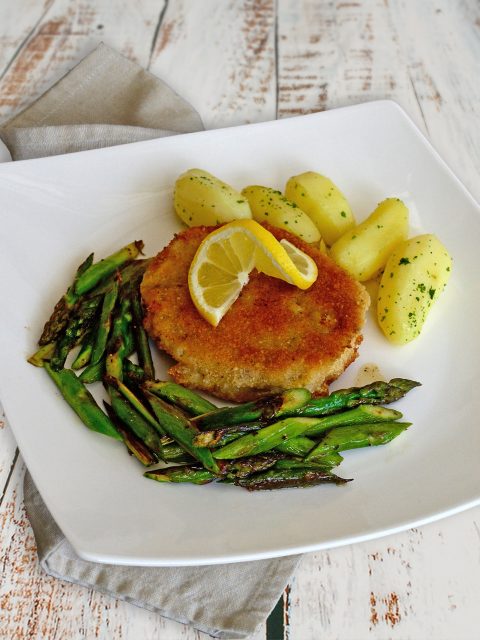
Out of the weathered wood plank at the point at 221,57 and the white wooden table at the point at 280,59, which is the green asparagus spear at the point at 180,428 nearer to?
the white wooden table at the point at 280,59

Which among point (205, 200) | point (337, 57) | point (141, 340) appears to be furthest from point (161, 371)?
point (337, 57)

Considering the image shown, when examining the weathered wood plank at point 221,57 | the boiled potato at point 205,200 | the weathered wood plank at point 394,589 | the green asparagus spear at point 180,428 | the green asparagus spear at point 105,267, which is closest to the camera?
the weathered wood plank at point 394,589

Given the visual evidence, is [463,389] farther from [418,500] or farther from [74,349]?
[74,349]

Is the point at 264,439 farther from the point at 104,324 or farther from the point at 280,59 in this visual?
the point at 280,59

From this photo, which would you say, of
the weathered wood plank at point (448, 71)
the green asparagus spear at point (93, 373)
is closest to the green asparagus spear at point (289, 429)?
the green asparagus spear at point (93, 373)

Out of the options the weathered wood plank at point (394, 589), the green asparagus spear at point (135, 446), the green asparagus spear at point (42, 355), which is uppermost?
the green asparagus spear at point (42, 355)

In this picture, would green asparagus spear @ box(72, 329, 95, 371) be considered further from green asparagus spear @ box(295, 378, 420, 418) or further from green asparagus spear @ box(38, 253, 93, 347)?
green asparagus spear @ box(295, 378, 420, 418)
